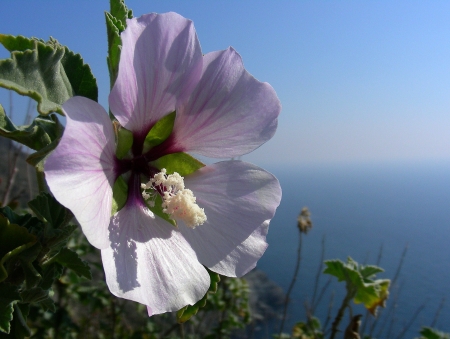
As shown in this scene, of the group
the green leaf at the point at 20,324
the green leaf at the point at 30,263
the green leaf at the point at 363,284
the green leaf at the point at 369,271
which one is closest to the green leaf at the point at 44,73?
the green leaf at the point at 30,263

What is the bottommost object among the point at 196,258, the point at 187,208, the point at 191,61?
the point at 196,258

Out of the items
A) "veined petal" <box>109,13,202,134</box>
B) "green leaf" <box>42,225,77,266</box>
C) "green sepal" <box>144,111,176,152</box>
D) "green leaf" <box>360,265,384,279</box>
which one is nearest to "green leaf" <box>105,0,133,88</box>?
"veined petal" <box>109,13,202,134</box>

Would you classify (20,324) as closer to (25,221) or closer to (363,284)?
(25,221)

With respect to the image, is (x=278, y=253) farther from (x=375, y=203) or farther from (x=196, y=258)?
(x=375, y=203)

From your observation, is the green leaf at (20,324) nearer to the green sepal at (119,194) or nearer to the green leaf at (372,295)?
the green sepal at (119,194)

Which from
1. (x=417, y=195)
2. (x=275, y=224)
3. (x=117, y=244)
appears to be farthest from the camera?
(x=417, y=195)

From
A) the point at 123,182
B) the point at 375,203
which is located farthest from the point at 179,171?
the point at 375,203

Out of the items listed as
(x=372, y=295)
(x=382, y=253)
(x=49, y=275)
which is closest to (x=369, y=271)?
(x=372, y=295)
